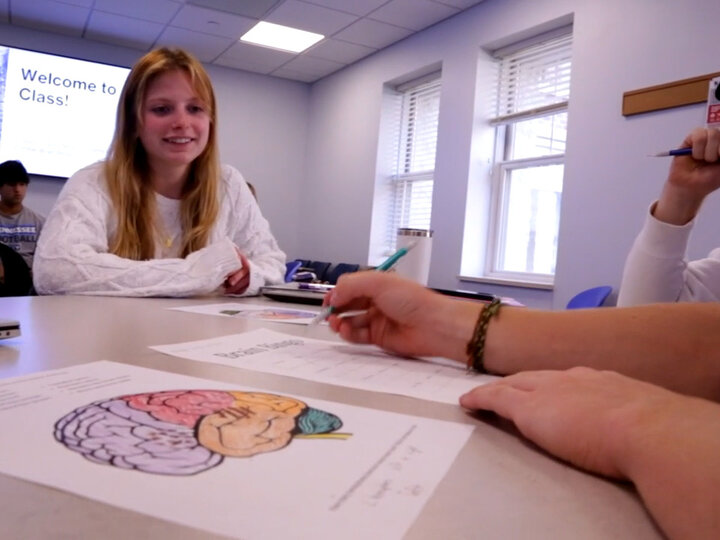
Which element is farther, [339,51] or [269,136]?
[269,136]

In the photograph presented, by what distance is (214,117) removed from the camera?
181cm

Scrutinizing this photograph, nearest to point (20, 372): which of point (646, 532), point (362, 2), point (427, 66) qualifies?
point (646, 532)

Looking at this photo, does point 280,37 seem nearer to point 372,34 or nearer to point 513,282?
point 372,34

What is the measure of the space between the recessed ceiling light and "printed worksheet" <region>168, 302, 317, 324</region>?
4.18 m

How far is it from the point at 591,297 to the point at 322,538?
295 cm

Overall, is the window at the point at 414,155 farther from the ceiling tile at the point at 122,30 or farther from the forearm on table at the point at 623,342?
the forearm on table at the point at 623,342

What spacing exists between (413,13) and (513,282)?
2167 millimetres

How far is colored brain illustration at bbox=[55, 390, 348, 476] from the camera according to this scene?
351mm

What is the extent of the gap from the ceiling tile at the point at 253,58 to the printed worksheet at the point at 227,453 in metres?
5.42

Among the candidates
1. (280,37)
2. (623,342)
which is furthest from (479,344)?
(280,37)

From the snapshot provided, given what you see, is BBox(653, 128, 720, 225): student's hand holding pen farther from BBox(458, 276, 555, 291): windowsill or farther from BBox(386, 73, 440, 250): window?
BBox(386, 73, 440, 250): window

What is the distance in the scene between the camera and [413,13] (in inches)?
174

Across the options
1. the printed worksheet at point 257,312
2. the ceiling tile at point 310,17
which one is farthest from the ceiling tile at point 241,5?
the printed worksheet at point 257,312

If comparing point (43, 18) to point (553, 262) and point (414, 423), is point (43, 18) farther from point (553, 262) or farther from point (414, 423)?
point (414, 423)
